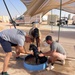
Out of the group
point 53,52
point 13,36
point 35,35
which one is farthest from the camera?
point 53,52

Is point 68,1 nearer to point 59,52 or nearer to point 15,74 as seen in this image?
point 59,52

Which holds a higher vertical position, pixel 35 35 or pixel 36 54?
pixel 35 35

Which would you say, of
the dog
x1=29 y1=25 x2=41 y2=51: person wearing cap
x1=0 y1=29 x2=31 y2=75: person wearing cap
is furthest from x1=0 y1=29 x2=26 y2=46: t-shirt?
the dog

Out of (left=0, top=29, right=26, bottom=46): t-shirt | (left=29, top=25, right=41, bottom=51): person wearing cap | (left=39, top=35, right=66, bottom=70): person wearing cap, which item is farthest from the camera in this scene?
(left=39, top=35, right=66, bottom=70): person wearing cap

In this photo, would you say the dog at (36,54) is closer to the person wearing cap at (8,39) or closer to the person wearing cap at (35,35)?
the person wearing cap at (35,35)

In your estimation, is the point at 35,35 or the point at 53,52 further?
the point at 53,52

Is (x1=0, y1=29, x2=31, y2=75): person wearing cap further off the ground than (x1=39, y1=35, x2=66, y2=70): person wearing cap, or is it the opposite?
(x1=0, y1=29, x2=31, y2=75): person wearing cap

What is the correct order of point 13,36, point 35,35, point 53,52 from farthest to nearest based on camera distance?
point 53,52 → point 35,35 → point 13,36

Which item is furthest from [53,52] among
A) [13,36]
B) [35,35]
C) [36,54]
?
[13,36]

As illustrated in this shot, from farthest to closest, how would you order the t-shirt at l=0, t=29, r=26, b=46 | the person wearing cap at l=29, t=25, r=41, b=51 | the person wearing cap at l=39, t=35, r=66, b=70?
the person wearing cap at l=39, t=35, r=66, b=70 < the person wearing cap at l=29, t=25, r=41, b=51 < the t-shirt at l=0, t=29, r=26, b=46

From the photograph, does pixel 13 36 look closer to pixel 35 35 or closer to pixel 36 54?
pixel 35 35

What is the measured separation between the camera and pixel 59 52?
4.77 meters

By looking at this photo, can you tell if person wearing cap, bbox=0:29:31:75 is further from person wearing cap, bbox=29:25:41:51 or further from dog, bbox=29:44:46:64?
dog, bbox=29:44:46:64

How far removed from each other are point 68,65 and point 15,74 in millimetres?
1626
